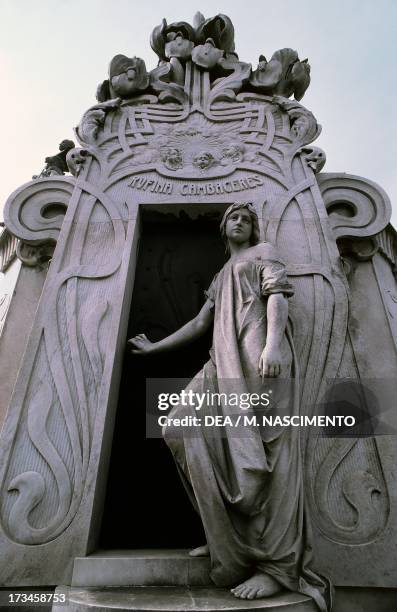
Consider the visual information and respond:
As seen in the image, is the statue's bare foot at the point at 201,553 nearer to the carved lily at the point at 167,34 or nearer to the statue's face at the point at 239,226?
the statue's face at the point at 239,226

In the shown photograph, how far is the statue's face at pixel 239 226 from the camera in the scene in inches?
162

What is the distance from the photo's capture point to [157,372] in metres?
4.39

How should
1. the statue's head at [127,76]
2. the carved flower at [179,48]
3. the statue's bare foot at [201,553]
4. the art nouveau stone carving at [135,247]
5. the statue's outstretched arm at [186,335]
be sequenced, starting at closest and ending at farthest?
the statue's bare foot at [201,553]
the art nouveau stone carving at [135,247]
the statue's outstretched arm at [186,335]
the statue's head at [127,76]
the carved flower at [179,48]

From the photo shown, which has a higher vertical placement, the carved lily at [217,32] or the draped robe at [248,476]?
the carved lily at [217,32]

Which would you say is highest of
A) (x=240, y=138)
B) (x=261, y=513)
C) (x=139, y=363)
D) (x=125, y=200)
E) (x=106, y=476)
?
(x=240, y=138)

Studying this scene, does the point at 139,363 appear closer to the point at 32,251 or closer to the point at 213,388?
the point at 213,388

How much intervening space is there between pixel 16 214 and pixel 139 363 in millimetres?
2418

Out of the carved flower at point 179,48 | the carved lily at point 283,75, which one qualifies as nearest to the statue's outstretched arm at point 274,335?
the carved lily at point 283,75

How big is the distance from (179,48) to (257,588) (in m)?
7.65

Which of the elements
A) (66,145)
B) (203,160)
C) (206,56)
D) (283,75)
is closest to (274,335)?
(203,160)

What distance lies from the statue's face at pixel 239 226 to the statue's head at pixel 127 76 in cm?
342

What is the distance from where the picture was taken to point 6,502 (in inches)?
130

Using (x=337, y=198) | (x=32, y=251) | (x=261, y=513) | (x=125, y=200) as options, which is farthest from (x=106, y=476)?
(x=337, y=198)

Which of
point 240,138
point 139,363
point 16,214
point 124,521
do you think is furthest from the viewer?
point 240,138
